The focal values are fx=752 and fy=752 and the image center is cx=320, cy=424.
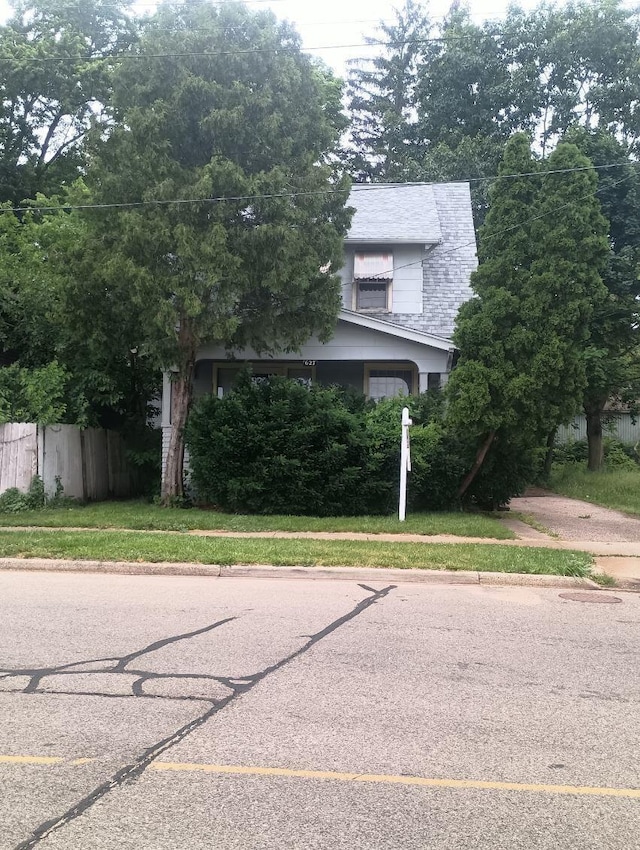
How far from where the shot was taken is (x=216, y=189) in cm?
1484

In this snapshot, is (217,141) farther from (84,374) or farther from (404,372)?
(404,372)

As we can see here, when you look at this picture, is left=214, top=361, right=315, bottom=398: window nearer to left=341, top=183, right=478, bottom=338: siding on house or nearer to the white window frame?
the white window frame

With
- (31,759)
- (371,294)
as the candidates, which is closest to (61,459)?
(371,294)

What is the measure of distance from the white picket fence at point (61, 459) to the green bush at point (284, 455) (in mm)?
3257

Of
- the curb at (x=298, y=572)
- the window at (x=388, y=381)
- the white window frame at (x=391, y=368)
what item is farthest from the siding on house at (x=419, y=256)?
the curb at (x=298, y=572)

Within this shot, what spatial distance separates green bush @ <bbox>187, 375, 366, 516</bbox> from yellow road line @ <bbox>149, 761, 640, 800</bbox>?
11.1m

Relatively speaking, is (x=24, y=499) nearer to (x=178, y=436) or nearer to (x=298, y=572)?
(x=178, y=436)

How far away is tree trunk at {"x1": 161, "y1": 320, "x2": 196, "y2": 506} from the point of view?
16.3m

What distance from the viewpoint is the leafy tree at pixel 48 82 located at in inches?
1167

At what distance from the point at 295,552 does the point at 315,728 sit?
6.49m

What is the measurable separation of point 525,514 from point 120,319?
990 centimetres

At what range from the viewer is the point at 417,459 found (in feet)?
50.1

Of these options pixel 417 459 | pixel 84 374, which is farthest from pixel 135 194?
pixel 417 459

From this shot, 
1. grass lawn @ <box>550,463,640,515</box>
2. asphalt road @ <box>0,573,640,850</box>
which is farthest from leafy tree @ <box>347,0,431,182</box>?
asphalt road @ <box>0,573,640,850</box>
